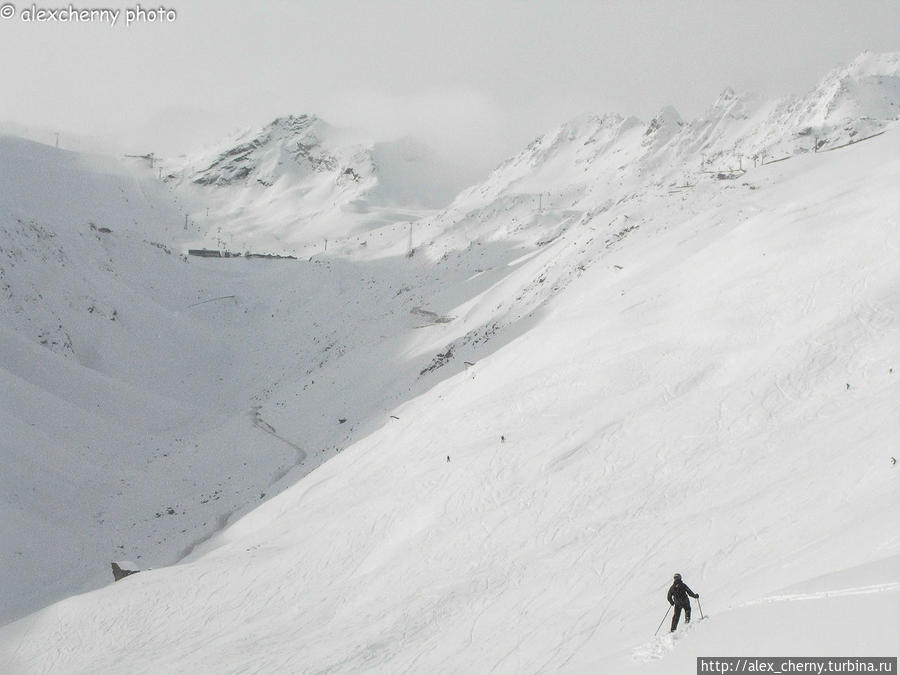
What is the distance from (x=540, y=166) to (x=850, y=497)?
157687 millimetres

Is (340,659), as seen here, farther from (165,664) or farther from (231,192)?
(231,192)

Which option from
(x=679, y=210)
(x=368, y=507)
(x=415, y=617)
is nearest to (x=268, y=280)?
(x=679, y=210)

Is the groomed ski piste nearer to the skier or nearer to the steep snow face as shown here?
the skier

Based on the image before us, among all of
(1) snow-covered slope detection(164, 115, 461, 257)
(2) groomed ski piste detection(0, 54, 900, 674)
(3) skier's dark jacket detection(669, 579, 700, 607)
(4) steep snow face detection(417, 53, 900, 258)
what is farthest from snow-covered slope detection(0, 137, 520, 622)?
(1) snow-covered slope detection(164, 115, 461, 257)

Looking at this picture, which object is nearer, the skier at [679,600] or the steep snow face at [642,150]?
the skier at [679,600]

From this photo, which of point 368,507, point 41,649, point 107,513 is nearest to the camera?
point 41,649

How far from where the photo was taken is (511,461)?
25703mm

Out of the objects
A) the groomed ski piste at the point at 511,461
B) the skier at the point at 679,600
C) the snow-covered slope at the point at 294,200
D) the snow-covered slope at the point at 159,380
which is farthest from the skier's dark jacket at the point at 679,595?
the snow-covered slope at the point at 294,200

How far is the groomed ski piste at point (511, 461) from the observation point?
16859mm

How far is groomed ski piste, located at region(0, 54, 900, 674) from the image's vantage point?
16.9 m

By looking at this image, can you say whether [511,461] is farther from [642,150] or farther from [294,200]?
[294,200]

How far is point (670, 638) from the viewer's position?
12227mm

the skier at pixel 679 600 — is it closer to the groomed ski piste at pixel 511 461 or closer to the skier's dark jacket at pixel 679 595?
the skier's dark jacket at pixel 679 595

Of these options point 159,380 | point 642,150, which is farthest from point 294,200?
point 159,380
